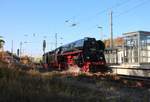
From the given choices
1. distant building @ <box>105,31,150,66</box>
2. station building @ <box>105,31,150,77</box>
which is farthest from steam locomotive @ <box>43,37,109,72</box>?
distant building @ <box>105,31,150,66</box>

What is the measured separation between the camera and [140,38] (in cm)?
2717

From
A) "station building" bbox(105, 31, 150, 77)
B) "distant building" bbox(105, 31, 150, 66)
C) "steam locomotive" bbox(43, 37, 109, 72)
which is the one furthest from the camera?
"steam locomotive" bbox(43, 37, 109, 72)

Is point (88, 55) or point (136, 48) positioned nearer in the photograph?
point (136, 48)

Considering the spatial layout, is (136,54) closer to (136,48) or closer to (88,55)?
(136,48)

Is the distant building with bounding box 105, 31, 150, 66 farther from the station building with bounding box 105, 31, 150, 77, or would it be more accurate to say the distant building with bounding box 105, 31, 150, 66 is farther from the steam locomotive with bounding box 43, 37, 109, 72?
the steam locomotive with bounding box 43, 37, 109, 72

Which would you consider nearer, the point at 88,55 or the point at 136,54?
the point at 136,54

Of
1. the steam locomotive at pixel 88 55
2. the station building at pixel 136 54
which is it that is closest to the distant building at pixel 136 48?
the station building at pixel 136 54

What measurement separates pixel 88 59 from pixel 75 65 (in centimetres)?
152

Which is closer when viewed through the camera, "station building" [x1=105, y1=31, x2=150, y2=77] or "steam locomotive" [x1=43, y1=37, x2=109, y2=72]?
"station building" [x1=105, y1=31, x2=150, y2=77]

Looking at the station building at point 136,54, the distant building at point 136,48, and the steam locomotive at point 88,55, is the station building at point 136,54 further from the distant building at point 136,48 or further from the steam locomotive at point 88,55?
the steam locomotive at point 88,55

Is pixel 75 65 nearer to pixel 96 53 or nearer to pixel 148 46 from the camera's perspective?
pixel 96 53

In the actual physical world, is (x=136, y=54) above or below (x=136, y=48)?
below

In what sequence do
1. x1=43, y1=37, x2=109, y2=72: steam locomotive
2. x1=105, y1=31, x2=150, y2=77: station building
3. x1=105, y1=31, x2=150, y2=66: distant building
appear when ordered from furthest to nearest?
x1=43, y1=37, x2=109, y2=72: steam locomotive → x1=105, y1=31, x2=150, y2=66: distant building → x1=105, y1=31, x2=150, y2=77: station building

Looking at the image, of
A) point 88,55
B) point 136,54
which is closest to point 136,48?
point 136,54
